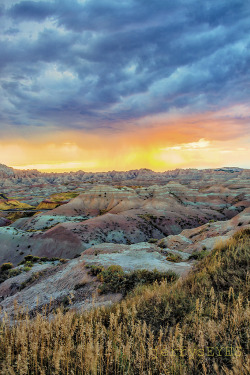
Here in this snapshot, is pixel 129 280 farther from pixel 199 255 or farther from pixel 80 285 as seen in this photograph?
pixel 199 255

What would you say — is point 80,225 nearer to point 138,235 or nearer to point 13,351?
point 138,235

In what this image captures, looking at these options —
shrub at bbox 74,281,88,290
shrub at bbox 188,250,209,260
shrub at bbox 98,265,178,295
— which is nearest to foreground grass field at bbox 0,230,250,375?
shrub at bbox 98,265,178,295

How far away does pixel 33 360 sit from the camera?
10.8ft

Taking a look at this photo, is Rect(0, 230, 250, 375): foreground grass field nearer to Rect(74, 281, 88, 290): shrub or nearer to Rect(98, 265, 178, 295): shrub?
Rect(98, 265, 178, 295): shrub

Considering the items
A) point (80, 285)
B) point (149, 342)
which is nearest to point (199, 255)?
point (80, 285)

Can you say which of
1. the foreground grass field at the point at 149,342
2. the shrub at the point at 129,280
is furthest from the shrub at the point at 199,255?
the foreground grass field at the point at 149,342

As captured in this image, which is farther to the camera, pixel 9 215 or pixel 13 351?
pixel 9 215

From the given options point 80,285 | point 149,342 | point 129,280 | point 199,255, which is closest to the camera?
point 149,342

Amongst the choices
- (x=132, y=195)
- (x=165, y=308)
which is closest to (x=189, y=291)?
(x=165, y=308)

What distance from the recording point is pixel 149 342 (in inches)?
135

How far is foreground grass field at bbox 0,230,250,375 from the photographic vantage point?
2889 mm

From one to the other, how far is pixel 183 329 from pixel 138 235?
206ft

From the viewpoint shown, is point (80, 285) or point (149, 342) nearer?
point (149, 342)

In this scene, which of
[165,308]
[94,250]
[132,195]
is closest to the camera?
[165,308]
